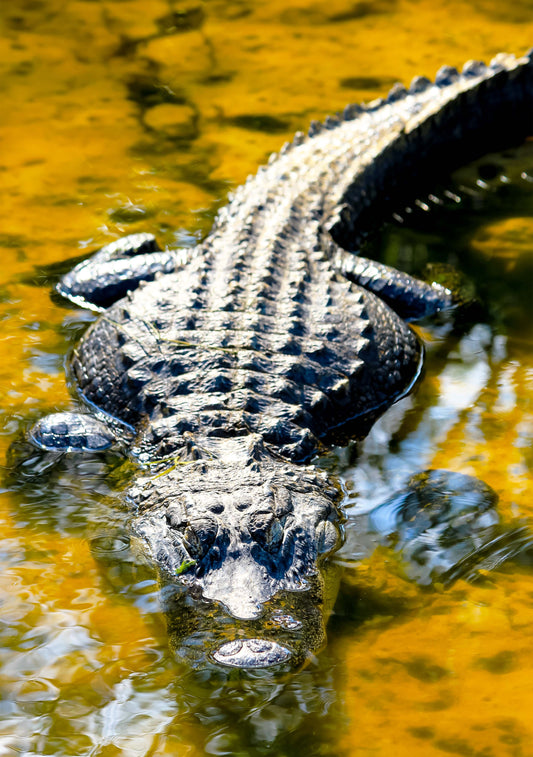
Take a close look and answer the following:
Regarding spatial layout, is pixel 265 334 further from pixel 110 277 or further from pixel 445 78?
pixel 445 78

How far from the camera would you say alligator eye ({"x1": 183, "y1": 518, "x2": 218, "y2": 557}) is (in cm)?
298

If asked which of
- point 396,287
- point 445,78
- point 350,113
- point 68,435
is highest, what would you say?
point 445,78

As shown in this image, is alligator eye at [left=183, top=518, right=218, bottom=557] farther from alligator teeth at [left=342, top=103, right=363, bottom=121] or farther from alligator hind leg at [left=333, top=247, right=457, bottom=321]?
alligator teeth at [left=342, top=103, right=363, bottom=121]

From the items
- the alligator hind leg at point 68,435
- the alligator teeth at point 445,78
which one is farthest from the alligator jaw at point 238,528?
the alligator teeth at point 445,78

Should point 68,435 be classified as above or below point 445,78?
below

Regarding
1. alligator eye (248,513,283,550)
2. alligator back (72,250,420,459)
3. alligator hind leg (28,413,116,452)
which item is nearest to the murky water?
alligator hind leg (28,413,116,452)

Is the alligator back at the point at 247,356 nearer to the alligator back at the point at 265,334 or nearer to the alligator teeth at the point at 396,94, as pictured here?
the alligator back at the point at 265,334

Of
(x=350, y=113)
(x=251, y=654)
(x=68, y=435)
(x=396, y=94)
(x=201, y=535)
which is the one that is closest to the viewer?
(x=251, y=654)

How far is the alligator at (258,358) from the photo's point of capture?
10.2 ft

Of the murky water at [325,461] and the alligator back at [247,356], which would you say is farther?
the alligator back at [247,356]

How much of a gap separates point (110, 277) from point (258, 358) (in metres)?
1.44

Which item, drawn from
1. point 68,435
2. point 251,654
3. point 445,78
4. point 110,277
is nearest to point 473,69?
point 445,78

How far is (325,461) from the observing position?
3926 mm

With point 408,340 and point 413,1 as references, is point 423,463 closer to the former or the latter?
point 408,340
